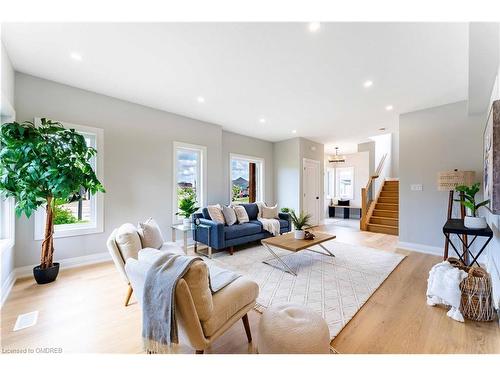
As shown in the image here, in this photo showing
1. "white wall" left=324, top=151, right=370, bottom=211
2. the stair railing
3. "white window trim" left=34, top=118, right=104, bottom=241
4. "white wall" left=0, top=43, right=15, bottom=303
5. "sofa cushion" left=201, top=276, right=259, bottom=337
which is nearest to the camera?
"sofa cushion" left=201, top=276, right=259, bottom=337

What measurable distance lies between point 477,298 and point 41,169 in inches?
188

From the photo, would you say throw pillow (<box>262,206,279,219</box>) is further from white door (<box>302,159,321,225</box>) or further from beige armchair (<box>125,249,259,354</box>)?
beige armchair (<box>125,249,259,354</box>)

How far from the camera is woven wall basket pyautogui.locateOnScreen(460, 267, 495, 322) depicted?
6.40 feet

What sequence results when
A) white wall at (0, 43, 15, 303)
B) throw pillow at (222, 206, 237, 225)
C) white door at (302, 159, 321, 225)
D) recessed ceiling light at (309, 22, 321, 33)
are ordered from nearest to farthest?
recessed ceiling light at (309, 22, 321, 33)
white wall at (0, 43, 15, 303)
throw pillow at (222, 206, 237, 225)
white door at (302, 159, 321, 225)

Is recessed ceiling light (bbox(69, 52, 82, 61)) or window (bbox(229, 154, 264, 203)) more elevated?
recessed ceiling light (bbox(69, 52, 82, 61))

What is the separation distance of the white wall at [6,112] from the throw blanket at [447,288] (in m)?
4.59

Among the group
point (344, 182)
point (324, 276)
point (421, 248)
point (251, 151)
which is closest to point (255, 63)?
point (324, 276)

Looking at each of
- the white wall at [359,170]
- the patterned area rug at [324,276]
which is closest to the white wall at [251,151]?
the patterned area rug at [324,276]

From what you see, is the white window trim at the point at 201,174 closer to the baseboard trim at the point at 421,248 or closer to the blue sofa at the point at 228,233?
the blue sofa at the point at 228,233

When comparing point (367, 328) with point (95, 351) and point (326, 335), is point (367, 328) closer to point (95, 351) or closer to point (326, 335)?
point (326, 335)

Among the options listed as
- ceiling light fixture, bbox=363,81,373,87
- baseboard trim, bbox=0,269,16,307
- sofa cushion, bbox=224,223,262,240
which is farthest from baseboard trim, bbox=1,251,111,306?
ceiling light fixture, bbox=363,81,373,87

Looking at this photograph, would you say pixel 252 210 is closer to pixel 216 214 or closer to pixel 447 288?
pixel 216 214

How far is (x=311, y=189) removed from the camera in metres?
6.87

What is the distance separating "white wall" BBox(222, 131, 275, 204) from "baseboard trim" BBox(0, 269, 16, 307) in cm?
370
